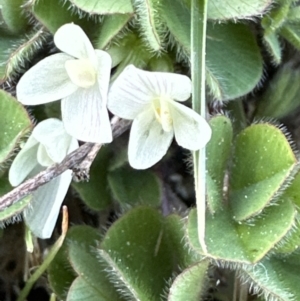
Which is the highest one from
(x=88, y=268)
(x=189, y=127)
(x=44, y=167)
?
(x=189, y=127)

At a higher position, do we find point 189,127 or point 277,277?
point 189,127

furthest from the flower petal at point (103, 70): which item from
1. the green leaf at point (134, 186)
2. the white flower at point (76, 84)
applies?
the green leaf at point (134, 186)

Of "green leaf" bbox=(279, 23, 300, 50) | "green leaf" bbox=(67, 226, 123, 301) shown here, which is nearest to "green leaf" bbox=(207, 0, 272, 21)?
"green leaf" bbox=(279, 23, 300, 50)

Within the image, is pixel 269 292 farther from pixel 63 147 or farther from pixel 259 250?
pixel 63 147

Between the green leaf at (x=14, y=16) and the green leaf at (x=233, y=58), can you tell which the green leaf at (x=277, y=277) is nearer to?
the green leaf at (x=233, y=58)

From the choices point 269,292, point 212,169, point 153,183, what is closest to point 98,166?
point 153,183

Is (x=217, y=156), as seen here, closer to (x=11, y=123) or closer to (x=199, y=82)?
(x=199, y=82)

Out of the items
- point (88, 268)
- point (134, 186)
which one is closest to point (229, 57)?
point (134, 186)
